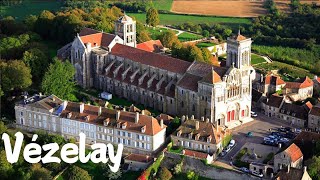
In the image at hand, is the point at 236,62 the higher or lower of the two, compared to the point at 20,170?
higher

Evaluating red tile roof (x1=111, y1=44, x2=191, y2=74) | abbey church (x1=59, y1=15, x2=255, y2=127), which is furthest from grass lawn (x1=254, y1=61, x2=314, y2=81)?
red tile roof (x1=111, y1=44, x2=191, y2=74)

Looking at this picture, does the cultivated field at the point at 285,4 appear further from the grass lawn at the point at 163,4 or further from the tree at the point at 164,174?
the tree at the point at 164,174

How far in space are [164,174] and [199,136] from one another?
762cm

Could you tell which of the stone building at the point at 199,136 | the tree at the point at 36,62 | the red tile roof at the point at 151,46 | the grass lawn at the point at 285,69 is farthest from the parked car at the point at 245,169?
the grass lawn at the point at 285,69

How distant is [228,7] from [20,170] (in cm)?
11164

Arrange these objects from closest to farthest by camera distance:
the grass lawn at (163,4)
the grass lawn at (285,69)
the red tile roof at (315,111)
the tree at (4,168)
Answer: the tree at (4,168) < the red tile roof at (315,111) < the grass lawn at (285,69) < the grass lawn at (163,4)

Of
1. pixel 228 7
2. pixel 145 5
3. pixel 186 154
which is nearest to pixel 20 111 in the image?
pixel 186 154

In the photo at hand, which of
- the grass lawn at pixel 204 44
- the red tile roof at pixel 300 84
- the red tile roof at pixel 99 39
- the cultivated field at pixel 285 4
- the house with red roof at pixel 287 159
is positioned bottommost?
the house with red roof at pixel 287 159

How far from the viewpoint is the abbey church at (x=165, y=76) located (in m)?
94.0

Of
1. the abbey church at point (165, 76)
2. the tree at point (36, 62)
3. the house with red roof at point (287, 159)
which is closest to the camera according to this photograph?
the house with red roof at point (287, 159)

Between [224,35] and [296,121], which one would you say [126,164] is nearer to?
[296,121]

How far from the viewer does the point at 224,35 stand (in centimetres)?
15488

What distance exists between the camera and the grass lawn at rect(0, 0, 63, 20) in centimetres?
18200

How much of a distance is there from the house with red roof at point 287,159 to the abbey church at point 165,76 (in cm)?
1536
